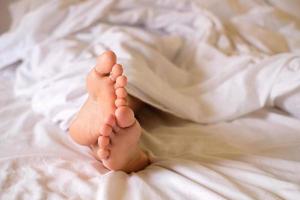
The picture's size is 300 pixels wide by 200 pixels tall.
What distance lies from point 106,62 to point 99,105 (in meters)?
0.07

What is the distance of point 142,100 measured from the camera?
2.47 ft

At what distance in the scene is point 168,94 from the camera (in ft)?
2.53

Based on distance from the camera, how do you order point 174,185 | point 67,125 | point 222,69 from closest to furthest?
point 174,185
point 67,125
point 222,69

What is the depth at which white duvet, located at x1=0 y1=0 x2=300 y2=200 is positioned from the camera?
0.60 meters

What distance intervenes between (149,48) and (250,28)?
0.29 meters

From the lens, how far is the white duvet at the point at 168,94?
0.60 m

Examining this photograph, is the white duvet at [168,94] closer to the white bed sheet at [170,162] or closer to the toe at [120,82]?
the white bed sheet at [170,162]

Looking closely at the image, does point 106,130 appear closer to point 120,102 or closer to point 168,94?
point 120,102

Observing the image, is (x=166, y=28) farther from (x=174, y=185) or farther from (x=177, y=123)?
(x=174, y=185)

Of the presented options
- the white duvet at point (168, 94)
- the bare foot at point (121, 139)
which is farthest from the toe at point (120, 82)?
the white duvet at point (168, 94)

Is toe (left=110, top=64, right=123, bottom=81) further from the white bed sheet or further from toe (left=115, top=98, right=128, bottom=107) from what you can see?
the white bed sheet

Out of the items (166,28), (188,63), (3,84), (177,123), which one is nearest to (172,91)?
(177,123)

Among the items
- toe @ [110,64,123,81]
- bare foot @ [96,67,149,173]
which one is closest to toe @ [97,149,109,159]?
bare foot @ [96,67,149,173]

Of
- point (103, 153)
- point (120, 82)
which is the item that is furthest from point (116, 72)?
point (103, 153)
